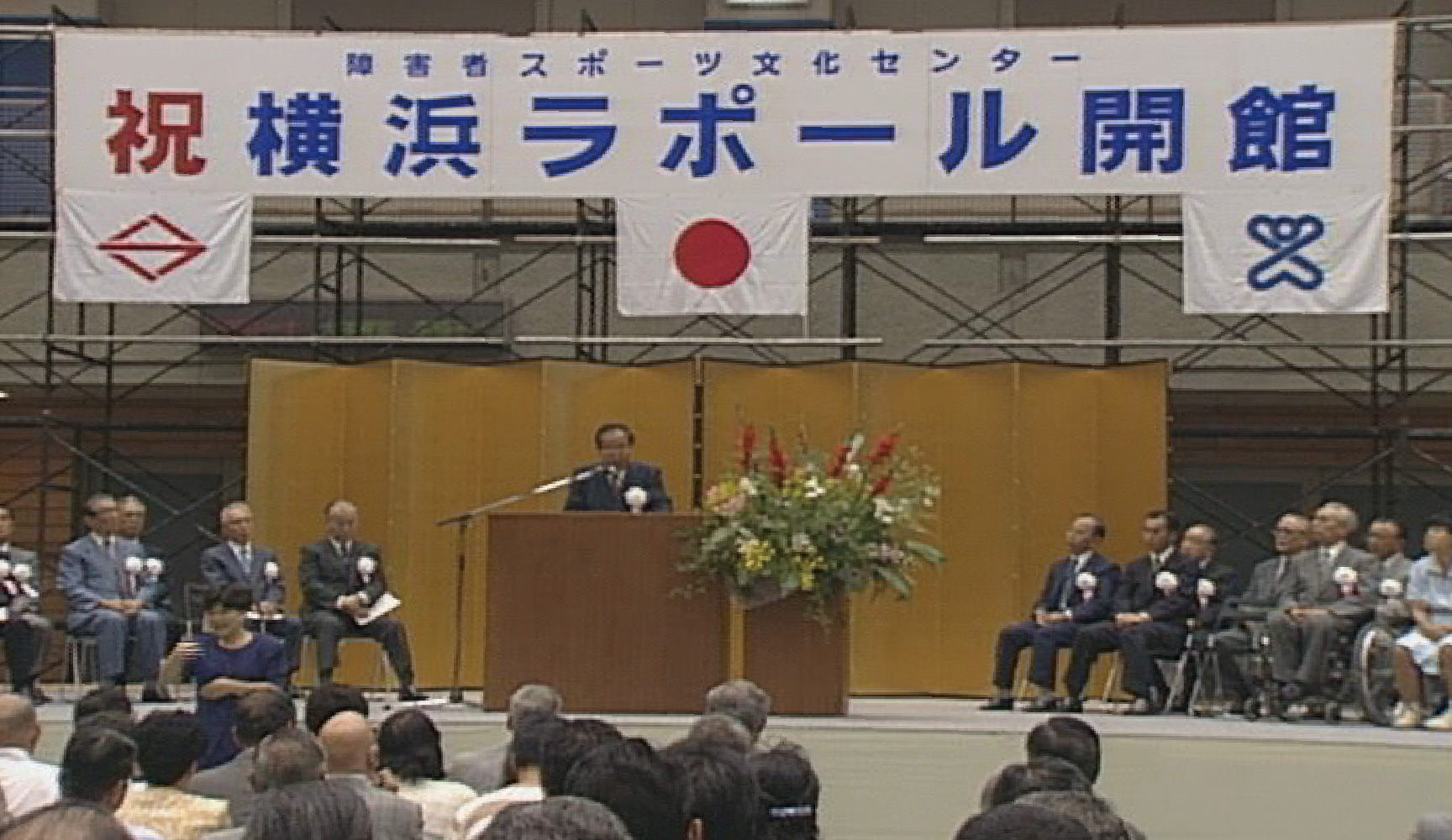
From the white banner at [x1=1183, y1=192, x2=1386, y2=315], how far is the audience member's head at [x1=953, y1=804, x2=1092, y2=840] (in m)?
9.72

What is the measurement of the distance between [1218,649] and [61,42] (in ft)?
22.5

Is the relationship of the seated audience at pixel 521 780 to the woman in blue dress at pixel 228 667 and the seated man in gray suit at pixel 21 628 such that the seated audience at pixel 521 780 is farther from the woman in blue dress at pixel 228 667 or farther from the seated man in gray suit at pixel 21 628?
the seated man in gray suit at pixel 21 628

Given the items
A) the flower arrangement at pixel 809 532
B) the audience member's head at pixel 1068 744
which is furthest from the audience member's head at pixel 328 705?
the flower arrangement at pixel 809 532

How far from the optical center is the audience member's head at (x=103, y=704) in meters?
6.19

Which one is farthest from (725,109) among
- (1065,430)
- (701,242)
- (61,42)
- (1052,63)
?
(61,42)

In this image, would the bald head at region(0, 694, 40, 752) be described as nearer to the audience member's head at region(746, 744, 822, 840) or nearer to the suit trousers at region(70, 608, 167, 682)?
the audience member's head at region(746, 744, 822, 840)

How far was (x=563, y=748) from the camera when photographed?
450 centimetres

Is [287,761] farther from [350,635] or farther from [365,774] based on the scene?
[350,635]

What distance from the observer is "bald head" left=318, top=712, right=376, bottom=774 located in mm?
4887

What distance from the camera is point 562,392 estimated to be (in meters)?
13.3

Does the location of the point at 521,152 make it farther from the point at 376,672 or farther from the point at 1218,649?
the point at 1218,649

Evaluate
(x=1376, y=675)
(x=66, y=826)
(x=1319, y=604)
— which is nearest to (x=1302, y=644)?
(x=1319, y=604)

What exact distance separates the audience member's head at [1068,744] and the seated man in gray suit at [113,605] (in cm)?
651

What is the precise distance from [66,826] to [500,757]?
3643 mm
